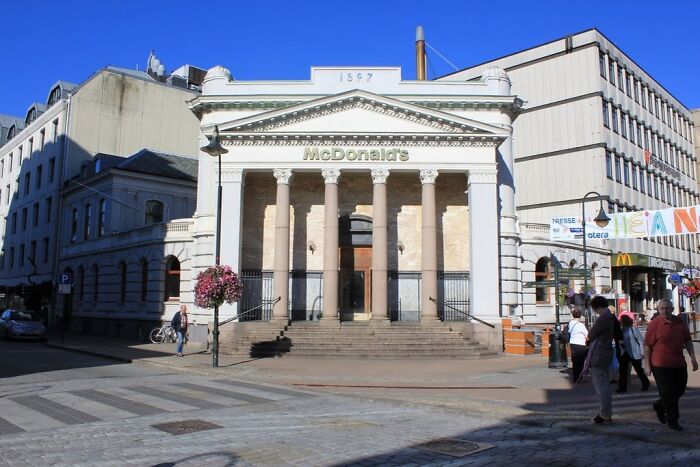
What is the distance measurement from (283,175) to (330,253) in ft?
13.1

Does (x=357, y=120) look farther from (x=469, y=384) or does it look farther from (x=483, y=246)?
(x=469, y=384)

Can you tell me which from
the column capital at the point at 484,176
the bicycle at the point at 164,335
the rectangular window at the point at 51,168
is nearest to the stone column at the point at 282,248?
the bicycle at the point at 164,335

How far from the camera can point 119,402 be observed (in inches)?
444

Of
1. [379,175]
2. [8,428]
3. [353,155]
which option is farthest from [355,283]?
[8,428]

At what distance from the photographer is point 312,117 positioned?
2570 centimetres

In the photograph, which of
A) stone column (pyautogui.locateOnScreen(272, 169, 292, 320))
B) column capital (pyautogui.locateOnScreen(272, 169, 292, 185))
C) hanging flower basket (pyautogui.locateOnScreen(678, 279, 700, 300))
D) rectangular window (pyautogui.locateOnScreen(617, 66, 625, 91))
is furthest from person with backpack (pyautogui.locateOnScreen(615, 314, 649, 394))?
rectangular window (pyautogui.locateOnScreen(617, 66, 625, 91))

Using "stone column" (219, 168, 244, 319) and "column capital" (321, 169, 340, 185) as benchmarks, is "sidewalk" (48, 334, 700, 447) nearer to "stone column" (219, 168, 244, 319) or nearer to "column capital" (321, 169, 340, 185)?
"stone column" (219, 168, 244, 319)

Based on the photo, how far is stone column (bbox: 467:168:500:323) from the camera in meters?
24.6

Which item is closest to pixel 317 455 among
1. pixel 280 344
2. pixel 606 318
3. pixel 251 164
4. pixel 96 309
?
pixel 606 318

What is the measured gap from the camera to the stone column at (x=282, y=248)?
24219 mm

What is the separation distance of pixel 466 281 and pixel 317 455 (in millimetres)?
20103

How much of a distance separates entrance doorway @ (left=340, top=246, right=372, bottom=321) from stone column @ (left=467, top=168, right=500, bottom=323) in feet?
16.4

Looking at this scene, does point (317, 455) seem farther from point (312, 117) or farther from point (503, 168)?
point (503, 168)

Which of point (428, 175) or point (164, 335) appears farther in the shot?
point (164, 335)
